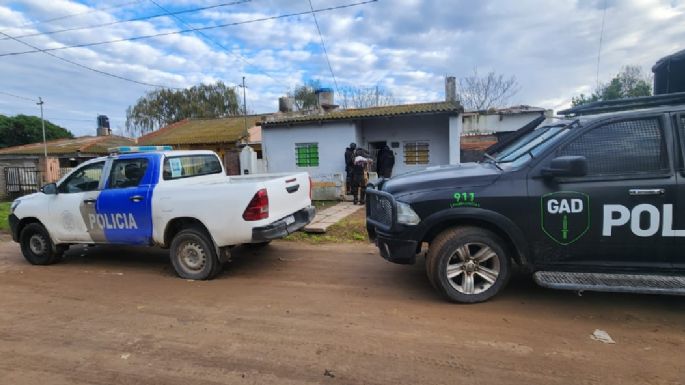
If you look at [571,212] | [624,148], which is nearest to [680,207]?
[624,148]

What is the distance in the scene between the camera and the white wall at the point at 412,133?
1509 centimetres

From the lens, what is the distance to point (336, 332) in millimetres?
3719

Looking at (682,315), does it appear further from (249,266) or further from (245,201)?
(249,266)

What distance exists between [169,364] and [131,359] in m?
0.36

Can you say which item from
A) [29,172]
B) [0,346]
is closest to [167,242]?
[0,346]

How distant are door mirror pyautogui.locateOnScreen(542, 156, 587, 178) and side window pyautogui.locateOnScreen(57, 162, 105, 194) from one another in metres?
5.90

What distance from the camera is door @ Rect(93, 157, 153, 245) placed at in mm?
5621

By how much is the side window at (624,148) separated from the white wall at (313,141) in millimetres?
11230

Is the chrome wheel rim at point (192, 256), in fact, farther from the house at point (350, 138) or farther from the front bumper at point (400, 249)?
the house at point (350, 138)

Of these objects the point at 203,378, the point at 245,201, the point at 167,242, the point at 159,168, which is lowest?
the point at 203,378

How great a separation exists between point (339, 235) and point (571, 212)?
4625 mm

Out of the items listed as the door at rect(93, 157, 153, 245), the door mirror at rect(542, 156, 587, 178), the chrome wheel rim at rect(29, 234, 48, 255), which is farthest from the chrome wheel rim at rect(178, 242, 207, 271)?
the door mirror at rect(542, 156, 587, 178)

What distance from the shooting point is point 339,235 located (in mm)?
7938

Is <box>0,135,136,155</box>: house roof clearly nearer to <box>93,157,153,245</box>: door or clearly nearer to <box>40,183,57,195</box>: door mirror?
<box>40,183,57,195</box>: door mirror
